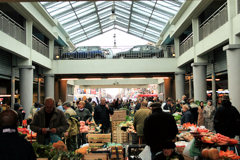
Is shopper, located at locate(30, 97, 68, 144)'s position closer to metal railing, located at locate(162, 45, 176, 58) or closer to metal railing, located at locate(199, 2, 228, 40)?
metal railing, located at locate(199, 2, 228, 40)

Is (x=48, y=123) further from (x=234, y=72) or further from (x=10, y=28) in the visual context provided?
(x=10, y=28)

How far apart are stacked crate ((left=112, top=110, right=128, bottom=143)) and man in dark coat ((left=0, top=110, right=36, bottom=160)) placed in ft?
29.1

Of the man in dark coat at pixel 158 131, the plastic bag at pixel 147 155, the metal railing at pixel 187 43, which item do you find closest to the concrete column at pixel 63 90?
the metal railing at pixel 187 43

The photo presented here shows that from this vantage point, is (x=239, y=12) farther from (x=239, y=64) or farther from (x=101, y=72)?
(x=101, y=72)

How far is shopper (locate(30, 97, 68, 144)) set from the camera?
6.32 meters

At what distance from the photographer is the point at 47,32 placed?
2261 centimetres

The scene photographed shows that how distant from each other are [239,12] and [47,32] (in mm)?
15013

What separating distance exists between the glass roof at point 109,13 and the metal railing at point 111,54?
3.08 meters

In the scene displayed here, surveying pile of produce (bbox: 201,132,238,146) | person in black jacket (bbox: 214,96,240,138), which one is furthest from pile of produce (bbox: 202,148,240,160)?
person in black jacket (bbox: 214,96,240,138)

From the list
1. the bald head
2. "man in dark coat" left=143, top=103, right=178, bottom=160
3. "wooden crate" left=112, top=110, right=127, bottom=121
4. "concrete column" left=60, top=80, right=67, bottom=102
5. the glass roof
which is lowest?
"wooden crate" left=112, top=110, right=127, bottom=121

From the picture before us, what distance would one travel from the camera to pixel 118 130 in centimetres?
1205

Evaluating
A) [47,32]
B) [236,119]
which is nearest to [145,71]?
[47,32]

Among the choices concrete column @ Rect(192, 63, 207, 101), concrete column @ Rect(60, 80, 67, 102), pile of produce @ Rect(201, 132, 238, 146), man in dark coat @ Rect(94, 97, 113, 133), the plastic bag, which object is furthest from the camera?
concrete column @ Rect(60, 80, 67, 102)

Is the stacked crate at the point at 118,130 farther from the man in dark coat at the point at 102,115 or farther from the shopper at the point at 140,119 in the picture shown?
the shopper at the point at 140,119
